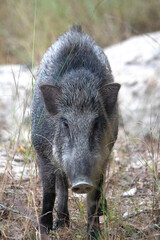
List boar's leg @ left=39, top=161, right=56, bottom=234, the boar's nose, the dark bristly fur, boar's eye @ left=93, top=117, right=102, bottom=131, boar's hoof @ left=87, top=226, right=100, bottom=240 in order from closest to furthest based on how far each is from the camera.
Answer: the boar's nose, the dark bristly fur, boar's eye @ left=93, top=117, right=102, bottom=131, boar's hoof @ left=87, top=226, right=100, bottom=240, boar's leg @ left=39, top=161, right=56, bottom=234

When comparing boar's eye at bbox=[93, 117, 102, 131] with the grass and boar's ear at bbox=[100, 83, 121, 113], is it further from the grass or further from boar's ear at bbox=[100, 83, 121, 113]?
the grass

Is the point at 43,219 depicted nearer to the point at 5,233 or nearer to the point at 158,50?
the point at 5,233

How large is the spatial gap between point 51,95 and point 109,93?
464mm

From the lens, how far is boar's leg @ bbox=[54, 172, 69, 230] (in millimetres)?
4562

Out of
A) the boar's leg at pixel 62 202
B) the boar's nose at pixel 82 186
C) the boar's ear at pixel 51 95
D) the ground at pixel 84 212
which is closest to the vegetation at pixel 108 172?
the ground at pixel 84 212

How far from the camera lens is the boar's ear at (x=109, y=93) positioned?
4.15 m

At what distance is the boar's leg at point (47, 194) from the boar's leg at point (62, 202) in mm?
90

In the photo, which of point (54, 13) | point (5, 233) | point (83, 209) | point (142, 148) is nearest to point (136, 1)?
point (54, 13)

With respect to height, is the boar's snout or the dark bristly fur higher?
the dark bristly fur

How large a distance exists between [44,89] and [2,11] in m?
9.61

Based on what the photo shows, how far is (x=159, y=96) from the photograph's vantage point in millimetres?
8008

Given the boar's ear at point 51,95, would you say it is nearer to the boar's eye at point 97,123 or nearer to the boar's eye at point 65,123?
the boar's eye at point 65,123

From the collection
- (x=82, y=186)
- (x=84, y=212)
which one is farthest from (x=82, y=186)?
(x=84, y=212)

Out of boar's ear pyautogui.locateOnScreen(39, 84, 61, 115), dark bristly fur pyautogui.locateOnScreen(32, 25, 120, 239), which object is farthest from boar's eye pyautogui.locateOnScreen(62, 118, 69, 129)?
boar's ear pyautogui.locateOnScreen(39, 84, 61, 115)
